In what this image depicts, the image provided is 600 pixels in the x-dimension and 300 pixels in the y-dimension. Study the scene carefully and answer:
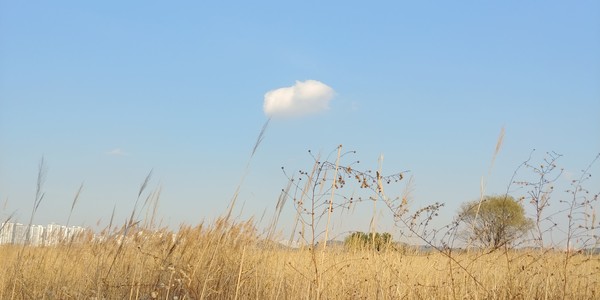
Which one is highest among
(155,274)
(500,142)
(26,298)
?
(500,142)

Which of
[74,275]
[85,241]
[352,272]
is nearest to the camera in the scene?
[74,275]

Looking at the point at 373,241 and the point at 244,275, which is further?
the point at 244,275

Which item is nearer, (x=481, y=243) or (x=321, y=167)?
(x=321, y=167)

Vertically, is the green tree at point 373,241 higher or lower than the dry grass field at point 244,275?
higher

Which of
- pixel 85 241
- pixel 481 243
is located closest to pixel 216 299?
pixel 481 243

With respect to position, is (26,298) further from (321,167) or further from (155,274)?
(321,167)

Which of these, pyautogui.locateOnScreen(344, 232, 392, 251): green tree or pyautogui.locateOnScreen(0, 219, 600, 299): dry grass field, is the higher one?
pyautogui.locateOnScreen(344, 232, 392, 251): green tree

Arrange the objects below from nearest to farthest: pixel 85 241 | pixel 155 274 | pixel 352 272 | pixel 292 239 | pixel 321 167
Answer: pixel 321 167
pixel 292 239
pixel 155 274
pixel 352 272
pixel 85 241

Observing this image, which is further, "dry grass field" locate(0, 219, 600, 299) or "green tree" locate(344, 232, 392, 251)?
"green tree" locate(344, 232, 392, 251)

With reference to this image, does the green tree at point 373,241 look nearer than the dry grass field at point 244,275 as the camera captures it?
No

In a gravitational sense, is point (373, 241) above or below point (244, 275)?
above

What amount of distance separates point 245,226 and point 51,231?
208 centimetres

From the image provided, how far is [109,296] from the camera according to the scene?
399 centimetres

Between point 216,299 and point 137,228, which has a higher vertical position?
point 137,228
